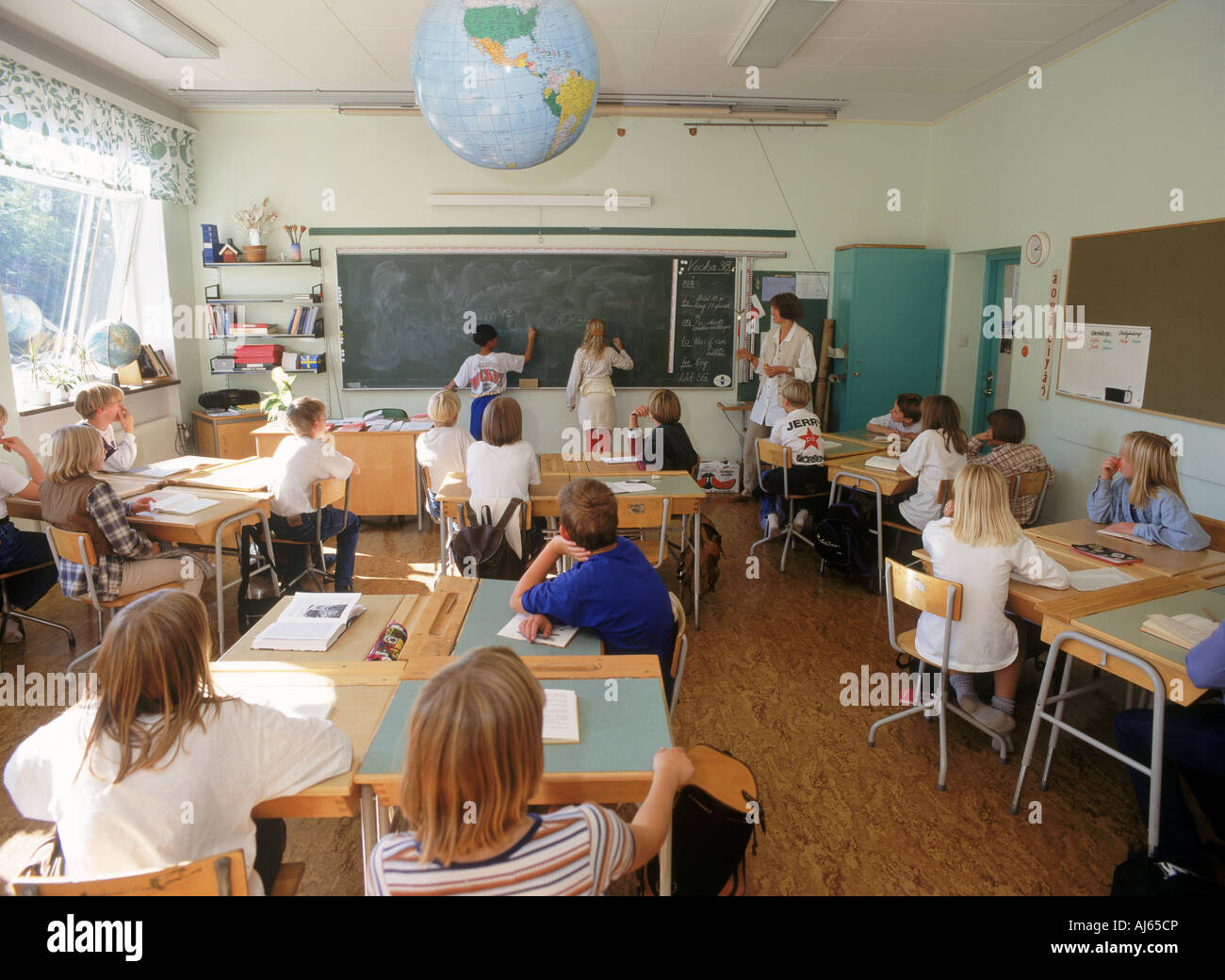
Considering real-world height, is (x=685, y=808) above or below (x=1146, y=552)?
below

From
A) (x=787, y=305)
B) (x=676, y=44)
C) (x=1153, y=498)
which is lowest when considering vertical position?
(x=1153, y=498)

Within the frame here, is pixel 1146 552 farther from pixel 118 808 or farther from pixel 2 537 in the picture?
pixel 2 537

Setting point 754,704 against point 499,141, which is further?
point 754,704

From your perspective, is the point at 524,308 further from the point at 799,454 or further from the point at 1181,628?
the point at 1181,628

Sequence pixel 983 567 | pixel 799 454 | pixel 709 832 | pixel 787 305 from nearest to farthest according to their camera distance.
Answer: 1. pixel 709 832
2. pixel 983 567
3. pixel 799 454
4. pixel 787 305

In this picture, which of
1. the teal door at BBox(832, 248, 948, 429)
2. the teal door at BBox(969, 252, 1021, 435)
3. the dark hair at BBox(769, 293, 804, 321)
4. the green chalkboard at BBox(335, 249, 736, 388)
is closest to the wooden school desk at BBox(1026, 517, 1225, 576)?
the dark hair at BBox(769, 293, 804, 321)

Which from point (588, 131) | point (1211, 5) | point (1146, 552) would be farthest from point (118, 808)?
point (588, 131)

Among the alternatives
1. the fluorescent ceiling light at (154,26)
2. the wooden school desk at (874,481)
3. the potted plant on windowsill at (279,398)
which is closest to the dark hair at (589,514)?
the wooden school desk at (874,481)

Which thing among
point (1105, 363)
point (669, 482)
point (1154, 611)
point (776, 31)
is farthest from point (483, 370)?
point (1154, 611)

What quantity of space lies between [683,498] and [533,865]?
10.0ft

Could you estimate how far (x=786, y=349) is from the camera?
6844 millimetres

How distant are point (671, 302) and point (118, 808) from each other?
21.0 feet

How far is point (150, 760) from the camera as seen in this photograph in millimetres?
1561

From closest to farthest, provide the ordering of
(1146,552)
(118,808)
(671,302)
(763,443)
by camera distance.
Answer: (118,808) < (1146,552) < (763,443) < (671,302)
